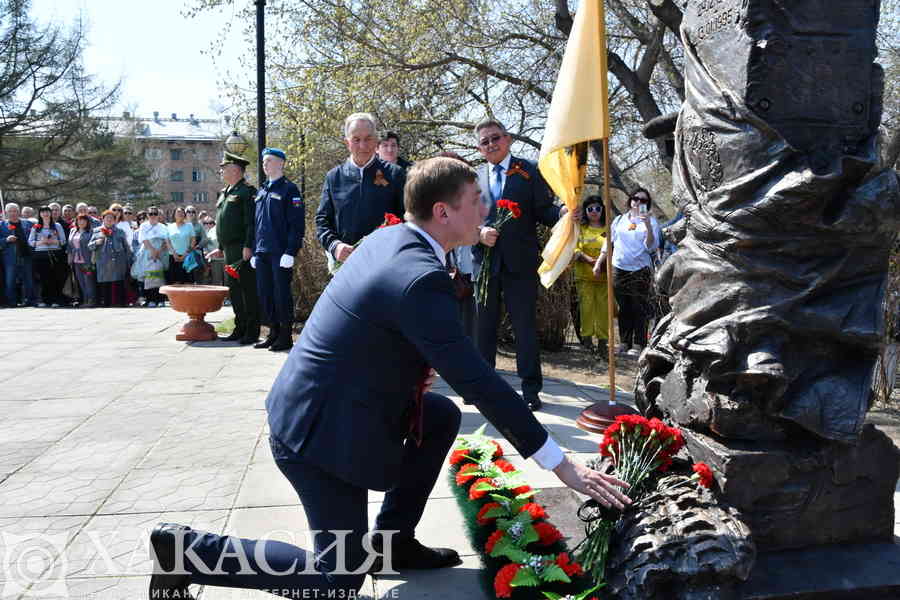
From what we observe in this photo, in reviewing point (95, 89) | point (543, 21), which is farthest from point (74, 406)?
point (95, 89)

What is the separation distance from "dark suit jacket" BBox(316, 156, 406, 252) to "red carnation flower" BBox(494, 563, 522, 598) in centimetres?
380

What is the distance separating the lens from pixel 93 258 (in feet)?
43.2

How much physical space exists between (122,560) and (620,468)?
2061 mm

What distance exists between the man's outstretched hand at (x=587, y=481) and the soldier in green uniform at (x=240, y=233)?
258 inches

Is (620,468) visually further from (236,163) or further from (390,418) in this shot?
(236,163)

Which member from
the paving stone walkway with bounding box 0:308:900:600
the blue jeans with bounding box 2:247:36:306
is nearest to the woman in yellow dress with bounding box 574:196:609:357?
the paving stone walkway with bounding box 0:308:900:600

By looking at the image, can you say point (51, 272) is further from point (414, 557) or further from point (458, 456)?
point (414, 557)

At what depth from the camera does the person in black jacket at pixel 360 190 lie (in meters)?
6.04

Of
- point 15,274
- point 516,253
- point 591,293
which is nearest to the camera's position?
point 516,253

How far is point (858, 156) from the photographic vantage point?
2732mm

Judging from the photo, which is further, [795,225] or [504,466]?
[504,466]

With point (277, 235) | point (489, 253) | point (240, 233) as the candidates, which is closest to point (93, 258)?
point (240, 233)

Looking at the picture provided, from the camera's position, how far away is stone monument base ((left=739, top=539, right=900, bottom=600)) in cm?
260

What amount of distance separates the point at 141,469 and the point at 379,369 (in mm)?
2414
